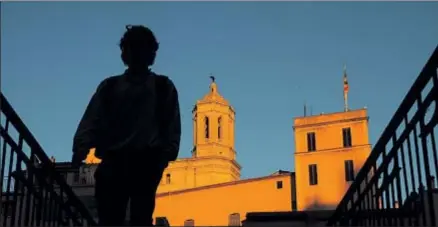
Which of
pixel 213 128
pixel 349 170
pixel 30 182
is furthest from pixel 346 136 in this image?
pixel 30 182

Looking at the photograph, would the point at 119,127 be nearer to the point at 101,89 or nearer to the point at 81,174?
the point at 101,89

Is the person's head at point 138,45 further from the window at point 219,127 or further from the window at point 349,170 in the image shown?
the window at point 219,127

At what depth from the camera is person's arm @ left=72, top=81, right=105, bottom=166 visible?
518 centimetres

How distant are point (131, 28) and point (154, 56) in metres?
0.32

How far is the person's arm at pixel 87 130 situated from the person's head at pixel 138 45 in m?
0.34

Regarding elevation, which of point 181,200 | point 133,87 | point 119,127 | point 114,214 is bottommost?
point 114,214

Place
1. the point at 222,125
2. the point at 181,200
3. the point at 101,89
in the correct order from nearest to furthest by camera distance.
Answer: the point at 101,89 < the point at 181,200 < the point at 222,125

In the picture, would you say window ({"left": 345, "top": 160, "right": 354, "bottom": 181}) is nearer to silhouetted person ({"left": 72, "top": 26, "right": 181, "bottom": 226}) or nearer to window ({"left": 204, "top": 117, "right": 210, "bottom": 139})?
window ({"left": 204, "top": 117, "right": 210, "bottom": 139})

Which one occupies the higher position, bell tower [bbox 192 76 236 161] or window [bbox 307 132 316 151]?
bell tower [bbox 192 76 236 161]

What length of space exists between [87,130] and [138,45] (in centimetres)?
87

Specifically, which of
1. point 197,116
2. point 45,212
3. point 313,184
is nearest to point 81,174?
point 313,184

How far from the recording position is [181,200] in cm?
5397

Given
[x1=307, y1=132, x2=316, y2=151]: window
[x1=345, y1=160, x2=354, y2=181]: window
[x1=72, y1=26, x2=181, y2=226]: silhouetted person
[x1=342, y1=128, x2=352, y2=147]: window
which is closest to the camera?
[x1=72, y1=26, x2=181, y2=226]: silhouetted person

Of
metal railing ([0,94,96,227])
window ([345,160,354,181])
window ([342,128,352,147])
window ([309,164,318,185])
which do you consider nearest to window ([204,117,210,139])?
window ([309,164,318,185])
